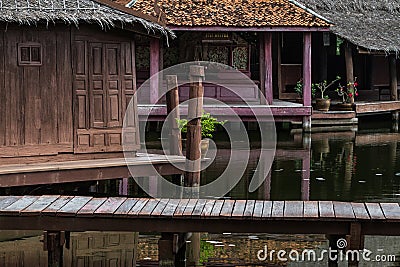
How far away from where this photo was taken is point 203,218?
752cm

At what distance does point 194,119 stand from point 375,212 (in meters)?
4.03

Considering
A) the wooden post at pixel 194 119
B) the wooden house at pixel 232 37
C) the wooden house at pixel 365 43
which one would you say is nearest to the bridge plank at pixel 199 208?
the wooden post at pixel 194 119

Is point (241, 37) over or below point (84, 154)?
over

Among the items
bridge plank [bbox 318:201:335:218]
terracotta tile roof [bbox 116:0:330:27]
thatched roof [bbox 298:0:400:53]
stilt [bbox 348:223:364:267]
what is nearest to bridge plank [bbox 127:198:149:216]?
bridge plank [bbox 318:201:335:218]

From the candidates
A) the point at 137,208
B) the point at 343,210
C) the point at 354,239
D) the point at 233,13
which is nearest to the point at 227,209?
the point at 137,208

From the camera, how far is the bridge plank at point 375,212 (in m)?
7.44

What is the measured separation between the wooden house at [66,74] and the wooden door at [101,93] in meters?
0.01

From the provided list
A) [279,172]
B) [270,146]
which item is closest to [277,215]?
[279,172]

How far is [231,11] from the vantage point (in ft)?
69.2

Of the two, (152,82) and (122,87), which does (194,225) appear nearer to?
(122,87)

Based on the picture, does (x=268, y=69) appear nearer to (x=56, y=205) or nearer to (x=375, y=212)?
(x=375, y=212)

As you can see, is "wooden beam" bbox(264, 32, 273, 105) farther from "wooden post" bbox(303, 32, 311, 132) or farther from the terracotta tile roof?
"wooden post" bbox(303, 32, 311, 132)

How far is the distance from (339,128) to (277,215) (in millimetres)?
15309

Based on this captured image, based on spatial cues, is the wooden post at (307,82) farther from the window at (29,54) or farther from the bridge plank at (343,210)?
the bridge plank at (343,210)
